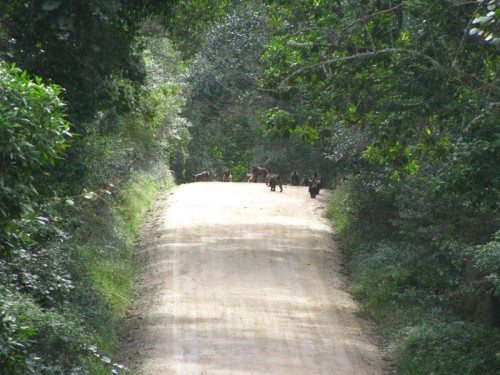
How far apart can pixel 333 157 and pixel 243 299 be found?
22.5 ft

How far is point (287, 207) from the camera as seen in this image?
3050cm

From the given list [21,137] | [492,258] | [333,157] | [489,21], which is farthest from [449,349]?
[333,157]

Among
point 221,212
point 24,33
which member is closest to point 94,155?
point 24,33

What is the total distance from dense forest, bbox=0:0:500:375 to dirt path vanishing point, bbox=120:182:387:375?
63cm

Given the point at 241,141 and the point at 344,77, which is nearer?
the point at 344,77

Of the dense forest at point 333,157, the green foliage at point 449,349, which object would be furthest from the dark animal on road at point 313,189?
the green foliage at point 449,349

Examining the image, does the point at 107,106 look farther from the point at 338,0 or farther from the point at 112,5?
the point at 338,0

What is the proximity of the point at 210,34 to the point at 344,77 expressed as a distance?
56.2 ft

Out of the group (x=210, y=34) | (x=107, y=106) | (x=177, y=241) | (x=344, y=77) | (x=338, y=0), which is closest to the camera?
(x=107, y=106)

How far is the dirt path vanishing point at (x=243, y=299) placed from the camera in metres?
15.0

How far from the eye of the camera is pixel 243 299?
61.9ft

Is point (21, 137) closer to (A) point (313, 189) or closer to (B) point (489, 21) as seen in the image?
(B) point (489, 21)

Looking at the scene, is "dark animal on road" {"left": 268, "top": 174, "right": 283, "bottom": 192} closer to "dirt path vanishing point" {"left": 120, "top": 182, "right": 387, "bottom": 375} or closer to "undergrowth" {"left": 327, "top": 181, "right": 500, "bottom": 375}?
"dirt path vanishing point" {"left": 120, "top": 182, "right": 387, "bottom": 375}

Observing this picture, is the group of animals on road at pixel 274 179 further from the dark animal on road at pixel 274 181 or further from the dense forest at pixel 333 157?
the dense forest at pixel 333 157
